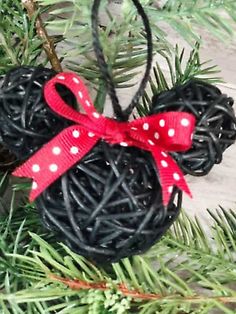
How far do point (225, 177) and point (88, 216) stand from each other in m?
0.31

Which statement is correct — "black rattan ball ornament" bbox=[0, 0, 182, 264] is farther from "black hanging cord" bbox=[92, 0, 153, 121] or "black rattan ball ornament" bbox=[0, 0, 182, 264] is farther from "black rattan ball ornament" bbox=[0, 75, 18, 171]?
"black rattan ball ornament" bbox=[0, 75, 18, 171]

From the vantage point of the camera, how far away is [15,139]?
1.38ft

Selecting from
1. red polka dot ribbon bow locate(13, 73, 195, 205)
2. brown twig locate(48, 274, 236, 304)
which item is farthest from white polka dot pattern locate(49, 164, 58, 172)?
brown twig locate(48, 274, 236, 304)

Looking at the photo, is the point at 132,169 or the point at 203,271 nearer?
the point at 132,169

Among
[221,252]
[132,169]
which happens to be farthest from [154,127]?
[221,252]

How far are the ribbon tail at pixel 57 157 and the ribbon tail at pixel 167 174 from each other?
41mm

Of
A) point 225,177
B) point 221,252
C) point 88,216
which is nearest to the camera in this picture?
point 88,216

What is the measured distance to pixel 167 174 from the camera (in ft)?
1.28

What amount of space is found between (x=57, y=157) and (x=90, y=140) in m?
0.02

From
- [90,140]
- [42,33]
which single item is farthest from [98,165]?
[42,33]

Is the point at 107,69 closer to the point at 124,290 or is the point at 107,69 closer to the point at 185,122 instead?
the point at 185,122

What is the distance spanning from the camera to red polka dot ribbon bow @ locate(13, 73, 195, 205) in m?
0.39

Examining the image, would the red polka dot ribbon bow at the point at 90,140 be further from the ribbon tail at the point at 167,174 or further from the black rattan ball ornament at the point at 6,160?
the black rattan ball ornament at the point at 6,160

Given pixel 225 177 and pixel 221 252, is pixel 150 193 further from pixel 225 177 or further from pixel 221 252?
pixel 225 177
